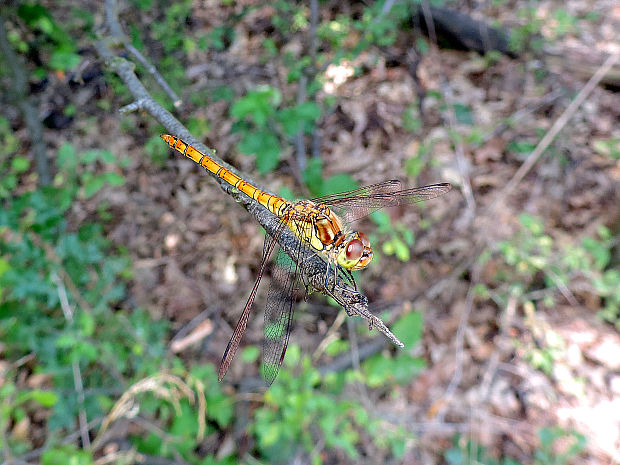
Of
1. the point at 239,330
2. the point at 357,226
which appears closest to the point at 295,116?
the point at 357,226

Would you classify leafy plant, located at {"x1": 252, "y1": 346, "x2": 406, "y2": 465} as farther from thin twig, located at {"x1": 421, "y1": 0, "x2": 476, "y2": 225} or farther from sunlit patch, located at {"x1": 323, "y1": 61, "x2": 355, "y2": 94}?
sunlit patch, located at {"x1": 323, "y1": 61, "x2": 355, "y2": 94}

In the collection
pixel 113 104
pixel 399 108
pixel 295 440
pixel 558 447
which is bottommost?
pixel 558 447

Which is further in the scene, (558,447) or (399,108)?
(399,108)

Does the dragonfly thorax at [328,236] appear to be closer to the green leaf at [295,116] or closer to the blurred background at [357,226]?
the blurred background at [357,226]

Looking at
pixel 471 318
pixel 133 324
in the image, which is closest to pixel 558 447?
pixel 471 318

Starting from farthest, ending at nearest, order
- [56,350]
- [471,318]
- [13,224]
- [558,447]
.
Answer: [471,318] < [558,447] < [56,350] < [13,224]

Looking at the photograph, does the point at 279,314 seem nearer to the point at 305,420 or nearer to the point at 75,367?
the point at 305,420

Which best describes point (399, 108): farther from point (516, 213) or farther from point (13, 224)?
point (13, 224)
